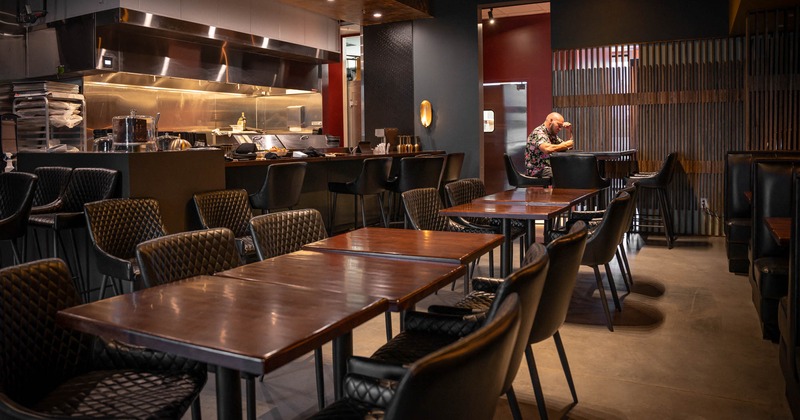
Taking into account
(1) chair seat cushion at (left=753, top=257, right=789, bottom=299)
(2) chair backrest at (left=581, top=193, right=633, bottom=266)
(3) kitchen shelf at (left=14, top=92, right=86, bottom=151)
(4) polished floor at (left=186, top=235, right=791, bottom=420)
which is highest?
(3) kitchen shelf at (left=14, top=92, right=86, bottom=151)

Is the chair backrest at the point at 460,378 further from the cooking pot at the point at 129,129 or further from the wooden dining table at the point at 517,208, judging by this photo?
the cooking pot at the point at 129,129

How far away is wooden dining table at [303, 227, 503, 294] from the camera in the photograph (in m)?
2.76

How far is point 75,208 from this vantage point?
15.1ft

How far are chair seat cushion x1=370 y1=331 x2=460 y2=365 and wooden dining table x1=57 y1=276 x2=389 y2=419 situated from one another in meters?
0.33

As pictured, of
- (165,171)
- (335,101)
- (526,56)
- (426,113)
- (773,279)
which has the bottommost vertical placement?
(773,279)

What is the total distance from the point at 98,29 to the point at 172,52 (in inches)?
46.4

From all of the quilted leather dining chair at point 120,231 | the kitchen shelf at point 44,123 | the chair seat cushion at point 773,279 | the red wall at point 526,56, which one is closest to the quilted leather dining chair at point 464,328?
the quilted leather dining chair at point 120,231

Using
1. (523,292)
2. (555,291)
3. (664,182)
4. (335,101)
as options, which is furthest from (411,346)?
(335,101)

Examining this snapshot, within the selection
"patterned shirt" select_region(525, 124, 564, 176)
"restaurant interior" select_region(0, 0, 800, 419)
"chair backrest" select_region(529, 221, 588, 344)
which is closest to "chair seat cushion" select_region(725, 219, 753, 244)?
"restaurant interior" select_region(0, 0, 800, 419)

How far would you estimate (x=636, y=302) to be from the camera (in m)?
5.08

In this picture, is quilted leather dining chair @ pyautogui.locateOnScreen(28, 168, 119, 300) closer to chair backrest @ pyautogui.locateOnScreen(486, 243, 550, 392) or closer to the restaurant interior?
the restaurant interior

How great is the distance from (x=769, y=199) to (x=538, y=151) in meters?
3.48

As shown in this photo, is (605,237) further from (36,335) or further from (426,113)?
(426,113)

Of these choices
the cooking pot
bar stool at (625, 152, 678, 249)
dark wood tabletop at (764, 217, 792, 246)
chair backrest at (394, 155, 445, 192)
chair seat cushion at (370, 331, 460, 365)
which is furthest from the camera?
bar stool at (625, 152, 678, 249)
